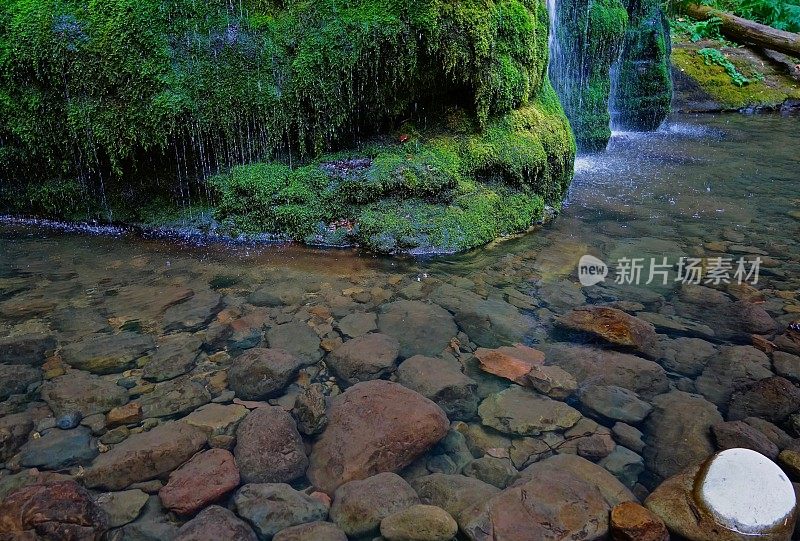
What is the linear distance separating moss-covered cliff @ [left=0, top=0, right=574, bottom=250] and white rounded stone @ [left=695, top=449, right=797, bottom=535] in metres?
2.78

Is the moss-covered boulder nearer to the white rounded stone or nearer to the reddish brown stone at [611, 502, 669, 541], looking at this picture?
the white rounded stone

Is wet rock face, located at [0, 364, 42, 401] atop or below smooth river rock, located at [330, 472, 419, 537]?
atop

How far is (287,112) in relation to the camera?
4.72 m

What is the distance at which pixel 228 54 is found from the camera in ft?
15.0

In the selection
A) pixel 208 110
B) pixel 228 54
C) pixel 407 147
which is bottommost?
pixel 407 147

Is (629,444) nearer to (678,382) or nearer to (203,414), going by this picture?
(678,382)

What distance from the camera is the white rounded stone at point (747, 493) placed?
201 centimetres

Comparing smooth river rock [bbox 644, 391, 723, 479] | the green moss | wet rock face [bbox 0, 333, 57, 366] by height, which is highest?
the green moss

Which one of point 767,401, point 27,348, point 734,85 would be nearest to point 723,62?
point 734,85

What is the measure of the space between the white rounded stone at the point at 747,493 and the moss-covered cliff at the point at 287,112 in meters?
2.78

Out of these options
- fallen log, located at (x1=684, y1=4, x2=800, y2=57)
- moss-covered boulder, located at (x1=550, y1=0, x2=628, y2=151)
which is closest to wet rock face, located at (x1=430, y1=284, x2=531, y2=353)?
moss-covered boulder, located at (x1=550, y1=0, x2=628, y2=151)

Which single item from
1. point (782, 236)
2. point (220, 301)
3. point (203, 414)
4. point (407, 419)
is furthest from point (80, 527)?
point (782, 236)

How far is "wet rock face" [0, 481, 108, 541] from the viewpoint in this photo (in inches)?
77.5

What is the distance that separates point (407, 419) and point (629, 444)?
104cm
